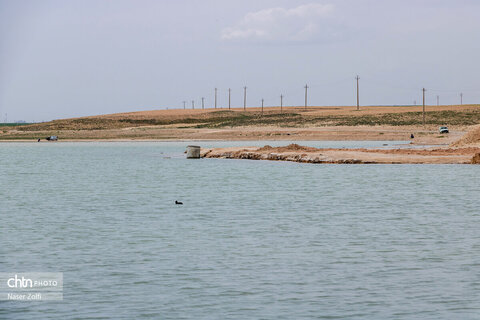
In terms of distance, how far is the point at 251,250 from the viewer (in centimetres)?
1911

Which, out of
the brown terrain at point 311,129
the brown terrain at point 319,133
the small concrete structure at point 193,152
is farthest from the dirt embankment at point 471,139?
the brown terrain at point 311,129

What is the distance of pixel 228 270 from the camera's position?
54.3 feet

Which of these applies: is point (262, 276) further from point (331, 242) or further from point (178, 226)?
point (178, 226)

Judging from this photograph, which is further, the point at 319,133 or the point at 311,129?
the point at 311,129

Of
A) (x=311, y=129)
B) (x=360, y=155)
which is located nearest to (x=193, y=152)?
(x=360, y=155)

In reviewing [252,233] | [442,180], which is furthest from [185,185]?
[252,233]

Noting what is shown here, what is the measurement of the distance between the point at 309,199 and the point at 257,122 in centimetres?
12830

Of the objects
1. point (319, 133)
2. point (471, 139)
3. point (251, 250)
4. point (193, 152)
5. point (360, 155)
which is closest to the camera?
point (251, 250)
